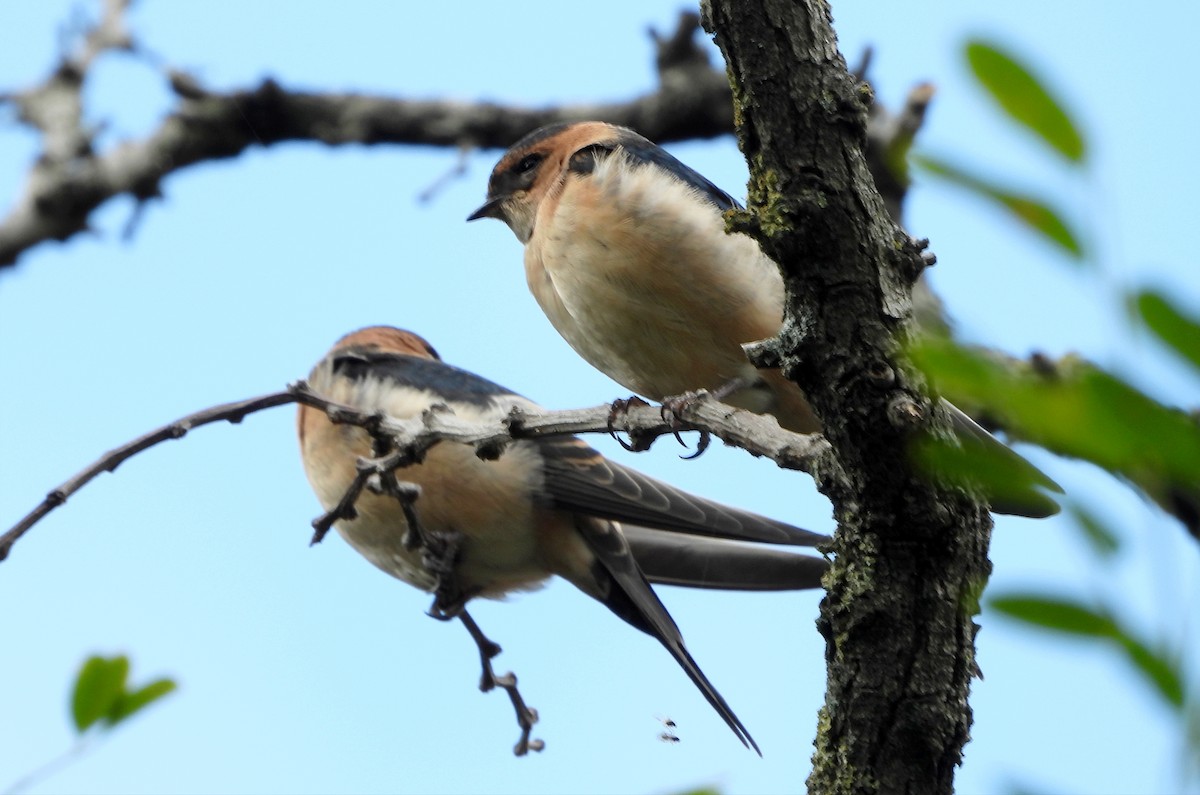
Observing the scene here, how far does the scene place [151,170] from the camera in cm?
654

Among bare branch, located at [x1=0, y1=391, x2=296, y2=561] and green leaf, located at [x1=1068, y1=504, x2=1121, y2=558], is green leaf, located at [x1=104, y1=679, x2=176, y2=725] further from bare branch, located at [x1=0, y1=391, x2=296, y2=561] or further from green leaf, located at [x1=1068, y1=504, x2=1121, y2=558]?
green leaf, located at [x1=1068, y1=504, x2=1121, y2=558]

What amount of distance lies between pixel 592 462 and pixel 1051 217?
4325 millimetres

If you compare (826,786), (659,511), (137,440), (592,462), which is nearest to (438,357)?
(592,462)

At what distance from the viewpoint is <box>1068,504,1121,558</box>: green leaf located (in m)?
0.92

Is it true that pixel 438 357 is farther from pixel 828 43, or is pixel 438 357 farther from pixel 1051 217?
pixel 1051 217

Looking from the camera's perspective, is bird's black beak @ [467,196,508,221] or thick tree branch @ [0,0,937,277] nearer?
bird's black beak @ [467,196,508,221]

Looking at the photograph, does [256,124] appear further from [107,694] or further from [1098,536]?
[1098,536]

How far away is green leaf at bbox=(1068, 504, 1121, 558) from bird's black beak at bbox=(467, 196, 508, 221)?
4.54 metres

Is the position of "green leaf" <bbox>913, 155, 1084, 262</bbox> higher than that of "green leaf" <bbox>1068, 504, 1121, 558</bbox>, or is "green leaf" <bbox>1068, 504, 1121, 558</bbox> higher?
"green leaf" <bbox>913, 155, 1084, 262</bbox>

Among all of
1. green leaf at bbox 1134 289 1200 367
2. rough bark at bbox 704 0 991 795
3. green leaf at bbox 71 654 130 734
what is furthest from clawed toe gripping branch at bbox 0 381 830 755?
green leaf at bbox 1134 289 1200 367

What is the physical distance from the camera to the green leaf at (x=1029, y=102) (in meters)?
0.90

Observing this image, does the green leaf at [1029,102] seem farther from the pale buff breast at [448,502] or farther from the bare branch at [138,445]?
the pale buff breast at [448,502]

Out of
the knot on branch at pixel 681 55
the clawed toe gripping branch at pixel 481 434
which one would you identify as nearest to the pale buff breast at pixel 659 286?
the clawed toe gripping branch at pixel 481 434

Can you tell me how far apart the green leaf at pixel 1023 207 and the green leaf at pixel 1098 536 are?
176 mm
